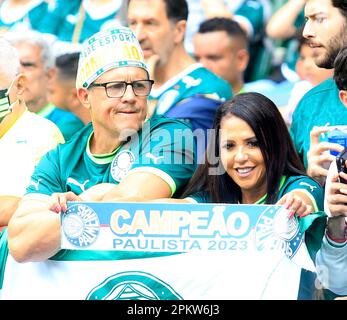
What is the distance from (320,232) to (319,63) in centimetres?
98

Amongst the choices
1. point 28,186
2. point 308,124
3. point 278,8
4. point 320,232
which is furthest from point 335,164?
point 278,8

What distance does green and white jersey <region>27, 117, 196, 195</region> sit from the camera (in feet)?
15.4

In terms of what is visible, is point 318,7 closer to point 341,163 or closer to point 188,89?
point 188,89

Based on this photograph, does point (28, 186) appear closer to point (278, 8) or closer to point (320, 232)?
point (320, 232)

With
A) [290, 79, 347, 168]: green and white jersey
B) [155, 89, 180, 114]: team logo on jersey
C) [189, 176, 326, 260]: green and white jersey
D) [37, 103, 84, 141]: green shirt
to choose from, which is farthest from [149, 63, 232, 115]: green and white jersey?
[189, 176, 326, 260]: green and white jersey

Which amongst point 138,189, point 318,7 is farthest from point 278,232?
point 318,7

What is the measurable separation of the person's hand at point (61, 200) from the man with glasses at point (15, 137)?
0.43 metres

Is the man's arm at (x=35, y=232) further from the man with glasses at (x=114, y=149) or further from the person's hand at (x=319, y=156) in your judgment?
the person's hand at (x=319, y=156)

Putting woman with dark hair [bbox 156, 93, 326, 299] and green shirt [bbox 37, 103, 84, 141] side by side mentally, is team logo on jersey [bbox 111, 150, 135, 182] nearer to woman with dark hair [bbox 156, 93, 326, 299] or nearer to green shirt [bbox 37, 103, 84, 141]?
woman with dark hair [bbox 156, 93, 326, 299]

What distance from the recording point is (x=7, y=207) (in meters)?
4.89

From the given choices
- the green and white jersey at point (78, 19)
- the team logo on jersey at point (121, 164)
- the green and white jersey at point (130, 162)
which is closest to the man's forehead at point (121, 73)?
the green and white jersey at point (130, 162)

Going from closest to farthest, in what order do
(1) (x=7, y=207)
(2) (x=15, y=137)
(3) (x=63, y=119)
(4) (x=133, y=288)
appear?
(4) (x=133, y=288) < (1) (x=7, y=207) < (2) (x=15, y=137) < (3) (x=63, y=119)

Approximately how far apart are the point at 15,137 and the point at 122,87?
69 cm

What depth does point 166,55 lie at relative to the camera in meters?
5.81
